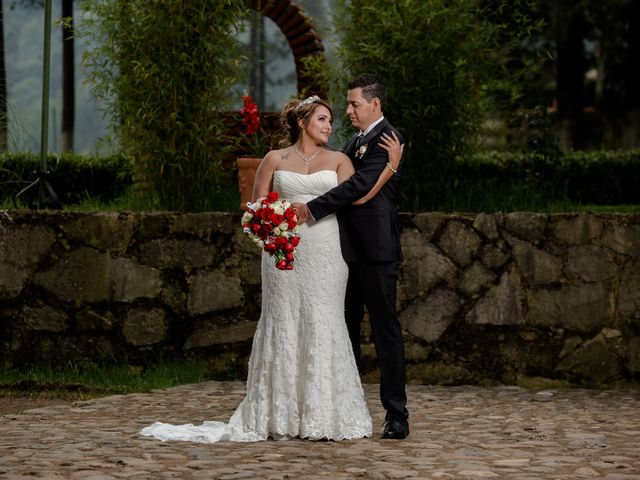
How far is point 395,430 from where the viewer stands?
22.7ft

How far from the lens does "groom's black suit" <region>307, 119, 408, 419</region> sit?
272 inches

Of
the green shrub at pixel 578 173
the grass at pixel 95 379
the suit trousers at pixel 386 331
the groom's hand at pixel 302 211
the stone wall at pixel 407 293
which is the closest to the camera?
the groom's hand at pixel 302 211

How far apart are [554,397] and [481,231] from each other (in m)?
1.57

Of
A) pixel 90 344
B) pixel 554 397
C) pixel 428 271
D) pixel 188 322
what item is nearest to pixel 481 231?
pixel 428 271

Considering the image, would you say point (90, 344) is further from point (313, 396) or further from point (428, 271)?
point (313, 396)

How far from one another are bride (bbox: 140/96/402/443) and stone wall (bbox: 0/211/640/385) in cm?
302

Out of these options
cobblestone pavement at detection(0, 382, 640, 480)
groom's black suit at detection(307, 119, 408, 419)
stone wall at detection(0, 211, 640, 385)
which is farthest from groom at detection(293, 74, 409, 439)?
stone wall at detection(0, 211, 640, 385)

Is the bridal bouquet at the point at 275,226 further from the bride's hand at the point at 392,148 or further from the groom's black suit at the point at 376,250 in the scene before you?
the bride's hand at the point at 392,148

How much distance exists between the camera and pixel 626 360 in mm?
9852

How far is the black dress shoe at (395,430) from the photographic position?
692 cm

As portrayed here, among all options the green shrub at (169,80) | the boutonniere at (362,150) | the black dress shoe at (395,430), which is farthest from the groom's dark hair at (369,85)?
the green shrub at (169,80)

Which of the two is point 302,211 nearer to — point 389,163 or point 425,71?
point 389,163

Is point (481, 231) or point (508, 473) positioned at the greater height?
point (481, 231)

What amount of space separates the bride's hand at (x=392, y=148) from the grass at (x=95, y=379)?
3.30 m
